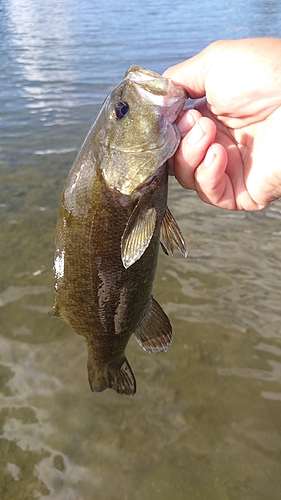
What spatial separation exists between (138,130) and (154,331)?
1.28 meters

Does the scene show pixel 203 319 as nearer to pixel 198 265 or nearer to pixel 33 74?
pixel 198 265

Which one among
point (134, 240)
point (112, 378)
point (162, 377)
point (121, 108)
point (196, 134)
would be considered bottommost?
point (162, 377)

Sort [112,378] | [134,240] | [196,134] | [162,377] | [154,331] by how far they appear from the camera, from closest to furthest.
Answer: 1. [134,240]
2. [196,134]
3. [154,331]
4. [112,378]
5. [162,377]

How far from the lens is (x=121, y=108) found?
6.83ft

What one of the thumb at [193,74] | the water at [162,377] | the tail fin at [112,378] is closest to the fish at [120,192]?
the thumb at [193,74]

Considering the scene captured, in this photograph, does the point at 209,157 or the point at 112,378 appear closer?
the point at 209,157

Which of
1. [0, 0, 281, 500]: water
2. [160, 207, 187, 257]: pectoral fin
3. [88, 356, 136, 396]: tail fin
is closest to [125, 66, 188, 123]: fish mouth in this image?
[160, 207, 187, 257]: pectoral fin

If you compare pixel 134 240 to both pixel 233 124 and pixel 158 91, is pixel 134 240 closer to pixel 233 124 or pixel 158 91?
pixel 158 91

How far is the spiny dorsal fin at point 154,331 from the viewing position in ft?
8.54

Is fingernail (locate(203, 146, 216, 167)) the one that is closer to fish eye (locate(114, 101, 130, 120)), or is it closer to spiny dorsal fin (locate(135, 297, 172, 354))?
fish eye (locate(114, 101, 130, 120))

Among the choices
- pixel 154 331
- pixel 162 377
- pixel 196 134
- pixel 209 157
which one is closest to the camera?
pixel 196 134

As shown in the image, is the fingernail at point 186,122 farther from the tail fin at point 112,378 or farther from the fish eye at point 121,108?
the tail fin at point 112,378

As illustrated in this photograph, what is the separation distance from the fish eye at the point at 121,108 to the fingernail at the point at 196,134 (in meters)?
0.37

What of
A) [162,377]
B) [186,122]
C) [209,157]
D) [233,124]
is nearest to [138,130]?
[186,122]
